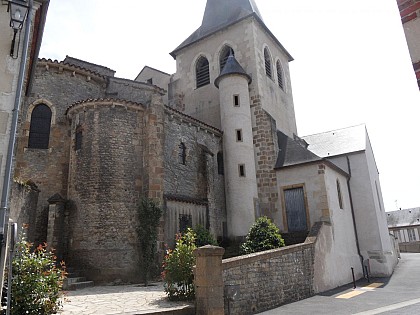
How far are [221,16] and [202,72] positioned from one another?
460cm

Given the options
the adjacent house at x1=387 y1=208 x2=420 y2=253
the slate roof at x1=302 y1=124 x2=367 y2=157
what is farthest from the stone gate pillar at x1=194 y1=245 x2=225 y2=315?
the adjacent house at x1=387 y1=208 x2=420 y2=253

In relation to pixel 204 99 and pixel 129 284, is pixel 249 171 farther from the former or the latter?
pixel 129 284

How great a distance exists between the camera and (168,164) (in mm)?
15312

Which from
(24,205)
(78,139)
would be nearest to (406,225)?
(78,139)

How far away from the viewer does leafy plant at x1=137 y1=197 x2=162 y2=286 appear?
12.8 m

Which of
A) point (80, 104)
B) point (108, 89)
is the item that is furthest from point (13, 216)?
point (108, 89)

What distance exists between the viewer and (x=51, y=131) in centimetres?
1516

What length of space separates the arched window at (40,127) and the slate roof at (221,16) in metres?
12.2

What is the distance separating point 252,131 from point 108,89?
26.6 feet

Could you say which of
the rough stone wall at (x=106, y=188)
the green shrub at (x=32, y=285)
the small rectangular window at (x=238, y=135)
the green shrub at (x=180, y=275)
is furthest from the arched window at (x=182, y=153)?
the green shrub at (x=32, y=285)

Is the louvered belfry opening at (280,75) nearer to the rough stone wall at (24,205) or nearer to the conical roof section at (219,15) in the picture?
the conical roof section at (219,15)

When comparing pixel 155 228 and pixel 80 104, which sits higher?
pixel 80 104

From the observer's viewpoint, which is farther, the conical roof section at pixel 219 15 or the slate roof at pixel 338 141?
the conical roof section at pixel 219 15

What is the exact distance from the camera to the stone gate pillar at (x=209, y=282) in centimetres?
791
